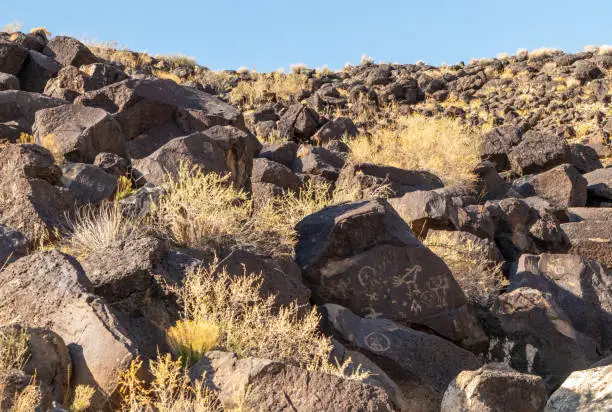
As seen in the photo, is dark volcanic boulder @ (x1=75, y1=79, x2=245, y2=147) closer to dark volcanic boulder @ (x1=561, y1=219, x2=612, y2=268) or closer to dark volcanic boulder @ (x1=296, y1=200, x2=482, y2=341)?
dark volcanic boulder @ (x1=296, y1=200, x2=482, y2=341)

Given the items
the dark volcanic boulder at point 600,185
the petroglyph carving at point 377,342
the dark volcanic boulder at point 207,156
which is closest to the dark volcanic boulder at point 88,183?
the dark volcanic boulder at point 207,156

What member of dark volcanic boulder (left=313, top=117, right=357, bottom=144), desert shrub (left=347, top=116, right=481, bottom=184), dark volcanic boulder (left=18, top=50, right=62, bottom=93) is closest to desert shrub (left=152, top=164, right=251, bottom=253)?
dark volcanic boulder (left=18, top=50, right=62, bottom=93)

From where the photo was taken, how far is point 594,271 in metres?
→ 10.1

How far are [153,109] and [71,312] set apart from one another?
23.1 feet

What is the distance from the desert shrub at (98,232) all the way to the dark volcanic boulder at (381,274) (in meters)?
1.80

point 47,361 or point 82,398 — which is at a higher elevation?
point 47,361

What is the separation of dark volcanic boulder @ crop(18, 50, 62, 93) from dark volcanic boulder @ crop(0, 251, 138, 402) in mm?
9220

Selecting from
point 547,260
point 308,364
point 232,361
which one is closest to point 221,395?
point 232,361

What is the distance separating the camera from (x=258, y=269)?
6.96 metres

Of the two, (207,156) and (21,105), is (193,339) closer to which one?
(207,156)

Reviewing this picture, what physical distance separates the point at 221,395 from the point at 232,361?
310mm

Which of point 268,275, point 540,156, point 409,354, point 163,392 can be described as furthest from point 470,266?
point 540,156

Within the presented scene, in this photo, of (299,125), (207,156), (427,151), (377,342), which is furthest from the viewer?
(299,125)

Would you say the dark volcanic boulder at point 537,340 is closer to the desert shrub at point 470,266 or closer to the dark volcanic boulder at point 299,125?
the desert shrub at point 470,266
